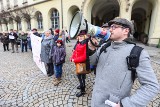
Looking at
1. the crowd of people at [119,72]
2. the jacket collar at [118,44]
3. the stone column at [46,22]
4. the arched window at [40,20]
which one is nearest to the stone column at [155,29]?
the crowd of people at [119,72]

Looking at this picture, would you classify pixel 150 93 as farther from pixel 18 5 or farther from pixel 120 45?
pixel 18 5

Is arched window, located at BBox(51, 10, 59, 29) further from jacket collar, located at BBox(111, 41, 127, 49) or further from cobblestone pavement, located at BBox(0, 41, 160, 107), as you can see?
jacket collar, located at BBox(111, 41, 127, 49)

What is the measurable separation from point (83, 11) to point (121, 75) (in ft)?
46.9

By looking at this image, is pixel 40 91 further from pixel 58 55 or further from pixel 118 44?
pixel 118 44

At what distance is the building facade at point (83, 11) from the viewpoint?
41.8ft

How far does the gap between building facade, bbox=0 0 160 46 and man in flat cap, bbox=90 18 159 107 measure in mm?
12624

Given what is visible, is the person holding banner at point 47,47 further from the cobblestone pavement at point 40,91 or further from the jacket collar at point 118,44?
the jacket collar at point 118,44

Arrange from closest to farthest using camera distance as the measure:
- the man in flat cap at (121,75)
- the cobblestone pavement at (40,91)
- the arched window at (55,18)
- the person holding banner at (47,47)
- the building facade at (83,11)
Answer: the man in flat cap at (121,75)
the cobblestone pavement at (40,91)
the person holding banner at (47,47)
the building facade at (83,11)
the arched window at (55,18)

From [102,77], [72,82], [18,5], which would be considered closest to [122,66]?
[102,77]

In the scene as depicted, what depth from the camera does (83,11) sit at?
1476cm

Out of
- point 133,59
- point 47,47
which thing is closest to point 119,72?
point 133,59

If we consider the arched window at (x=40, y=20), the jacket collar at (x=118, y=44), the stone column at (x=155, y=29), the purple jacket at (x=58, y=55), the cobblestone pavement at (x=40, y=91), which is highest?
the arched window at (x=40, y=20)

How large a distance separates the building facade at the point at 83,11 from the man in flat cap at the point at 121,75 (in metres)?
12.6

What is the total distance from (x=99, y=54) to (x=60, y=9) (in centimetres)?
1703
